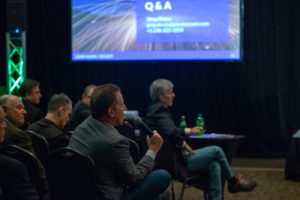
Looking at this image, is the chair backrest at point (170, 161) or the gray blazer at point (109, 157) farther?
the chair backrest at point (170, 161)

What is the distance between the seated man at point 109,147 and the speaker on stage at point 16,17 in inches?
169

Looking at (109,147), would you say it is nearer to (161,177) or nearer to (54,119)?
(161,177)

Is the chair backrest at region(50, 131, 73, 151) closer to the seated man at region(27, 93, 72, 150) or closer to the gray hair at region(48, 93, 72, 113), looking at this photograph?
the seated man at region(27, 93, 72, 150)

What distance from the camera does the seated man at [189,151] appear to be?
349 cm

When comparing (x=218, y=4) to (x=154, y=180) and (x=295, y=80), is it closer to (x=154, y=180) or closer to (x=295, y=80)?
(x=295, y=80)

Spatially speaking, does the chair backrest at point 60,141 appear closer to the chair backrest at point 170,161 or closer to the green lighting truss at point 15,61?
the chair backrest at point 170,161

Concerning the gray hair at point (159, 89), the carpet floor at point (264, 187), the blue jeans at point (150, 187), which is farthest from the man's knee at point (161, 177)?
the carpet floor at point (264, 187)

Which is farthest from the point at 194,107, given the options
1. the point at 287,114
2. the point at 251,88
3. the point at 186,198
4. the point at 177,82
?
the point at 186,198

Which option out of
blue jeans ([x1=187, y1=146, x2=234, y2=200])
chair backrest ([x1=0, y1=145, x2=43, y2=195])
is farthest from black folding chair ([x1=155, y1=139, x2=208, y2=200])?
chair backrest ([x1=0, y1=145, x2=43, y2=195])

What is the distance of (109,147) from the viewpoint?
2.09 metres

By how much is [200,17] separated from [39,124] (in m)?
3.69

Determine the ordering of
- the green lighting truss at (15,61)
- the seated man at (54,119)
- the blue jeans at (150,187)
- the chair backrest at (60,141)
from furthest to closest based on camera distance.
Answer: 1. the green lighting truss at (15,61)
2. the seated man at (54,119)
3. the chair backrest at (60,141)
4. the blue jeans at (150,187)

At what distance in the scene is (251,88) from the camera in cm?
657

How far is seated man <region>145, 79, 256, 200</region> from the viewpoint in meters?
3.49
